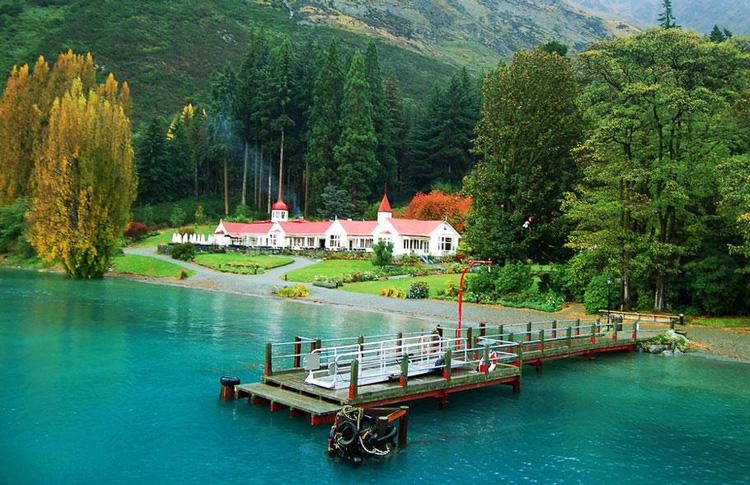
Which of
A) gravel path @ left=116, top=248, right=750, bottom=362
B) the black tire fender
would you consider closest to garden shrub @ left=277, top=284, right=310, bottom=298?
gravel path @ left=116, top=248, right=750, bottom=362

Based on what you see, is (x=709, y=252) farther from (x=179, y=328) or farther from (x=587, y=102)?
(x=179, y=328)

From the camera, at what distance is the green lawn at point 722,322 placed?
3844cm

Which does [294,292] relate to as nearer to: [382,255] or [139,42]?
[382,255]

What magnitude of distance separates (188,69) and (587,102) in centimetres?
14906

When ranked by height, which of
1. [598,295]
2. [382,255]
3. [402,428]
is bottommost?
[402,428]

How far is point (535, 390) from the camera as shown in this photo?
82.9 ft

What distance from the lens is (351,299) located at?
169ft

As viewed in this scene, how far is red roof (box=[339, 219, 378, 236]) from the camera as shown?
81.4 m

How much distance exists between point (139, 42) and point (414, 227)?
12267cm

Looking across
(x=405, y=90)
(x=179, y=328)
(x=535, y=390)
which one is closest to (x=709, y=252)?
(x=535, y=390)

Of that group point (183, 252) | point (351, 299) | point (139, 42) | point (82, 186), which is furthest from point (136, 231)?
point (139, 42)

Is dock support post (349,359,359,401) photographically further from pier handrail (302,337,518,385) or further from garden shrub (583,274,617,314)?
garden shrub (583,274,617,314)

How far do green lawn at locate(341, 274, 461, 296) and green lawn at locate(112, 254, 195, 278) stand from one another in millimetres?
18483

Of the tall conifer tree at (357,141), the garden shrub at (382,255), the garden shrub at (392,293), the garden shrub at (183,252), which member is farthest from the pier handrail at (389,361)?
the tall conifer tree at (357,141)
